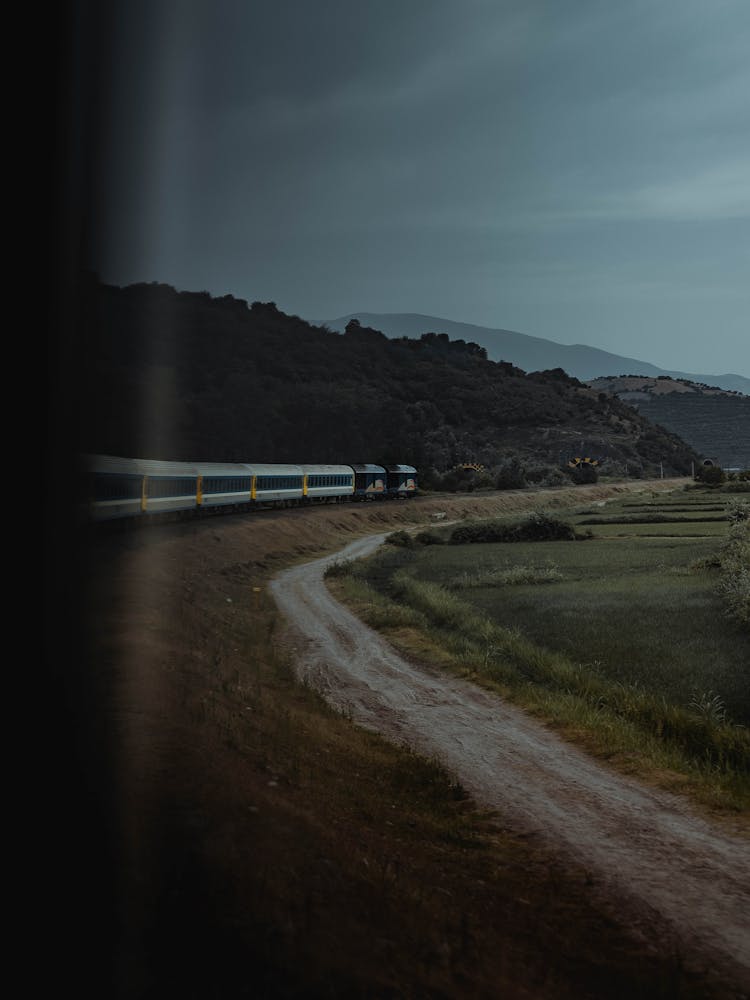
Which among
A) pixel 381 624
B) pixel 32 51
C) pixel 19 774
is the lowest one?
pixel 381 624

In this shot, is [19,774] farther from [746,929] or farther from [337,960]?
[746,929]

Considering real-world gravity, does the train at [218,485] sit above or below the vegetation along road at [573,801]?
above

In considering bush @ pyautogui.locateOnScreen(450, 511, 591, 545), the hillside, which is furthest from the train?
the hillside

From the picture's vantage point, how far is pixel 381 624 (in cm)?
2233

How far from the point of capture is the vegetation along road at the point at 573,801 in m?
7.02

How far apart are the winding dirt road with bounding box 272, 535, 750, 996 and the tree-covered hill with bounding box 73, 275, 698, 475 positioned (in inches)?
1960

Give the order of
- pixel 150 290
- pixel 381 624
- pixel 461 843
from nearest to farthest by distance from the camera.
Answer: pixel 461 843, pixel 381 624, pixel 150 290

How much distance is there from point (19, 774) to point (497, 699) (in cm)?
1005

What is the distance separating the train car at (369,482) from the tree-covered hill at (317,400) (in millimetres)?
20771

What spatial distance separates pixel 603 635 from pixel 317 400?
299 ft

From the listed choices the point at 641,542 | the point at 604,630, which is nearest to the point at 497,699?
the point at 604,630

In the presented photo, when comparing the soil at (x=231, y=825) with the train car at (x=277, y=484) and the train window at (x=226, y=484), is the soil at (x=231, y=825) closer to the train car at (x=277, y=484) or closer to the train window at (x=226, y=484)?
the train window at (x=226, y=484)

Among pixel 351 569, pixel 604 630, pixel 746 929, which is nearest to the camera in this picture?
pixel 746 929

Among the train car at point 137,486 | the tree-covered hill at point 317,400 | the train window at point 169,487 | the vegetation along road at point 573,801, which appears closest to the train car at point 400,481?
the tree-covered hill at point 317,400
